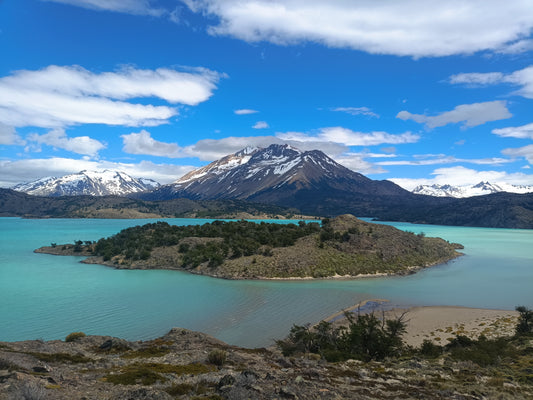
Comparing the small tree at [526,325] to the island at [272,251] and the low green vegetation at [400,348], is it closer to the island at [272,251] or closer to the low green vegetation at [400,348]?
the low green vegetation at [400,348]

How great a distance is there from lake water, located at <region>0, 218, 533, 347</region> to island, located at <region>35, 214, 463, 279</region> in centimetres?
405

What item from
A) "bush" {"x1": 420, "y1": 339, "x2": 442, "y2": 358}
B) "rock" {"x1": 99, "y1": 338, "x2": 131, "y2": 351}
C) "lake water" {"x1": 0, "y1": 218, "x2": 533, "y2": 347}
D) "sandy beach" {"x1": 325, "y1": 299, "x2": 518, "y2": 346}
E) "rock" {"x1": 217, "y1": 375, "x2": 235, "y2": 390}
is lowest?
"lake water" {"x1": 0, "y1": 218, "x2": 533, "y2": 347}

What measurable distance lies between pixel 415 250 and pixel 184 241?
55389 mm

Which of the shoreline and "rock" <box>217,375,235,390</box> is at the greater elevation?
"rock" <box>217,375,235,390</box>

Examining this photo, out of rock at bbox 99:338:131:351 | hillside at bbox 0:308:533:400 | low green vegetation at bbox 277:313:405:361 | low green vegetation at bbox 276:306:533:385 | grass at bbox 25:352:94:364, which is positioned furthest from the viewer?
rock at bbox 99:338:131:351

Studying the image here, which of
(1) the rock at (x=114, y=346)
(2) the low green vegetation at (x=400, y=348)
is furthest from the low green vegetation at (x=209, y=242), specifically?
(1) the rock at (x=114, y=346)

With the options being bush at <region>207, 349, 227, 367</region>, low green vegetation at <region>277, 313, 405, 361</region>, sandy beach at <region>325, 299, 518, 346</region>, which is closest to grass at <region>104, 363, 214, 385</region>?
bush at <region>207, 349, 227, 367</region>

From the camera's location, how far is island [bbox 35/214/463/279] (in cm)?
6031

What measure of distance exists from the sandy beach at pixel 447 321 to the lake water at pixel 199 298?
3048 mm

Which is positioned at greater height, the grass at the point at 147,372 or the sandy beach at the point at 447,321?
the grass at the point at 147,372

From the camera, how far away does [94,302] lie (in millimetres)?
41156

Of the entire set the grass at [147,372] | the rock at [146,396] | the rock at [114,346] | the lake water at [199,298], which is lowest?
the lake water at [199,298]

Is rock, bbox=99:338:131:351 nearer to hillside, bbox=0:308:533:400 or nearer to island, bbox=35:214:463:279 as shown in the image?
hillside, bbox=0:308:533:400

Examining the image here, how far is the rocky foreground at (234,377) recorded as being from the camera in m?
11.2
